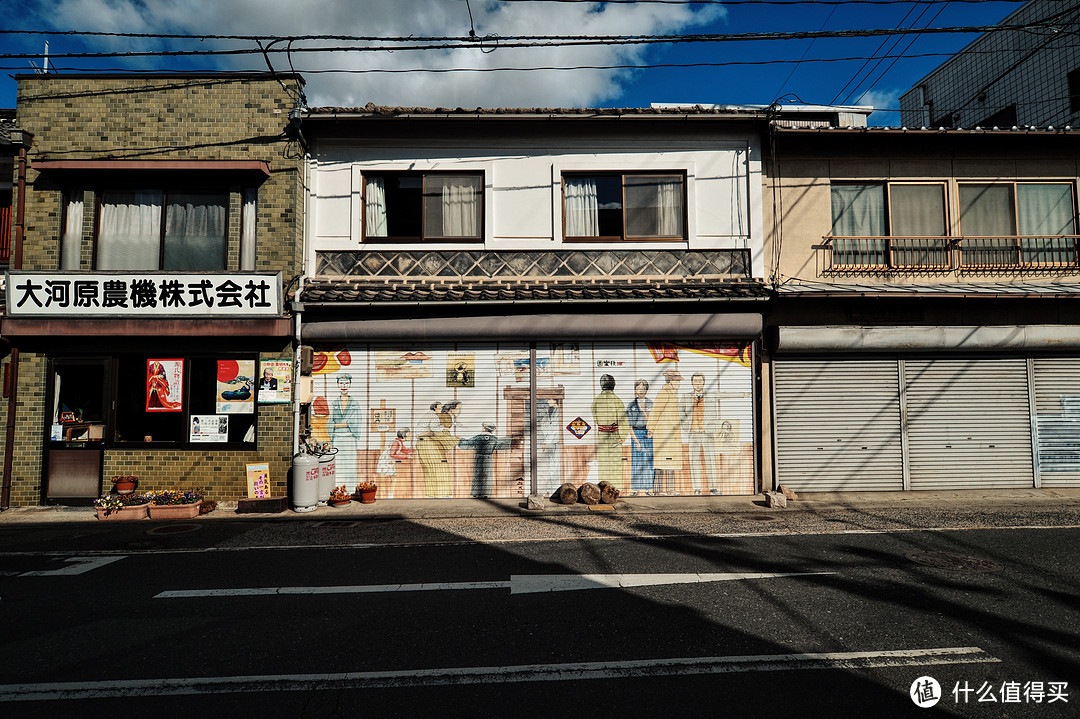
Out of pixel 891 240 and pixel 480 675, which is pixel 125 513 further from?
pixel 891 240

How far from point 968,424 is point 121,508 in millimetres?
16197

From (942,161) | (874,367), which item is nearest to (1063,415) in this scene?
(874,367)

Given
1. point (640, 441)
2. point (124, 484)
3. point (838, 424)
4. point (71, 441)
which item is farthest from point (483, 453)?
point (71, 441)

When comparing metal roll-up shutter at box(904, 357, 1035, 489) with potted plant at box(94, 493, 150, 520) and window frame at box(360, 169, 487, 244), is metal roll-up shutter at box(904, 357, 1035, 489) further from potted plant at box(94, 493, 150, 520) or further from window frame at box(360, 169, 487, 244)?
potted plant at box(94, 493, 150, 520)

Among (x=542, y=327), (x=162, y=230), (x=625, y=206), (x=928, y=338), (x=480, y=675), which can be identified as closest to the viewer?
(x=480, y=675)

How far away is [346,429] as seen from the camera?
11.1 meters

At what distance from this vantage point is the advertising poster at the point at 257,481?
34.0 feet

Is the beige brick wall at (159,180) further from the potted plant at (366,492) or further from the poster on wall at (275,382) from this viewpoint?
the potted plant at (366,492)

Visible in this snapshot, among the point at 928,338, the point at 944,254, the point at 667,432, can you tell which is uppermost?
the point at 944,254

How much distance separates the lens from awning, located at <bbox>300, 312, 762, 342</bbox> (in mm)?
10797

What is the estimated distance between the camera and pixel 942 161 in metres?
11.8

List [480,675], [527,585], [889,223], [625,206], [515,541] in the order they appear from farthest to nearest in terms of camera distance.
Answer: [889,223]
[625,206]
[515,541]
[527,585]
[480,675]

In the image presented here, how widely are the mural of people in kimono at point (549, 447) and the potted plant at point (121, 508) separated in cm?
712

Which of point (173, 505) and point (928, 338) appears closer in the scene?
point (173, 505)
